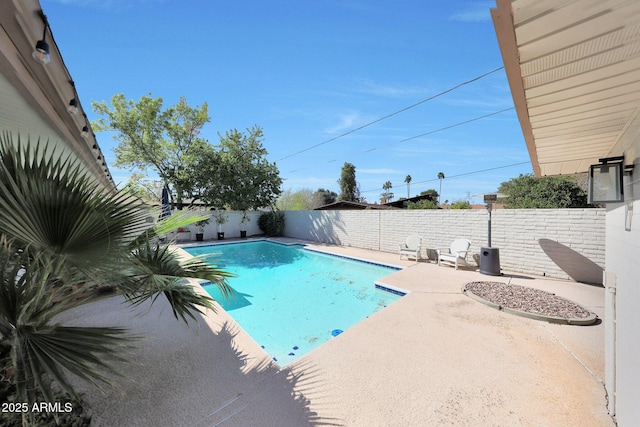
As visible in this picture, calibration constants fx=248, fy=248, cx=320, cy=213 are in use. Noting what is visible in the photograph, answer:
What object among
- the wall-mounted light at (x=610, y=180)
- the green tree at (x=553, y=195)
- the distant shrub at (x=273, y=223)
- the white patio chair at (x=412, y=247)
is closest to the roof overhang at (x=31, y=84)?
the wall-mounted light at (x=610, y=180)

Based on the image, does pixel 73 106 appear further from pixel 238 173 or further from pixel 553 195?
pixel 553 195

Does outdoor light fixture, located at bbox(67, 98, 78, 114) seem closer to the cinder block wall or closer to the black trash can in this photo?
the black trash can

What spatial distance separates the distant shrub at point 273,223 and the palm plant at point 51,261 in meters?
14.1

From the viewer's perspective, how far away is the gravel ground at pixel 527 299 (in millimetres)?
4117

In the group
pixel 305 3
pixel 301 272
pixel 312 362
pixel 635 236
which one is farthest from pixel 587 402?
pixel 305 3

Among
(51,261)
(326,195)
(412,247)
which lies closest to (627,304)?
(51,261)

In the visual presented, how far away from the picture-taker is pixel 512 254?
7.07m

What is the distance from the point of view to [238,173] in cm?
1502

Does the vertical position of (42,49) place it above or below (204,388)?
above

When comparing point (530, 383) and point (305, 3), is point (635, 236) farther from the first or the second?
point (305, 3)

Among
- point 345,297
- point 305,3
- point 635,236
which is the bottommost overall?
point 345,297

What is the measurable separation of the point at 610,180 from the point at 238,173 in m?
15.0

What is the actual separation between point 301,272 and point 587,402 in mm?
7258

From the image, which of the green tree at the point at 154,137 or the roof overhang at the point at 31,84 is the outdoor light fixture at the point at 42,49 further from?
the green tree at the point at 154,137
